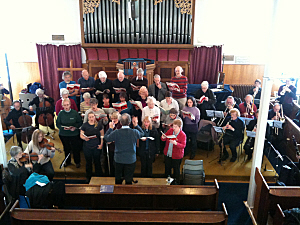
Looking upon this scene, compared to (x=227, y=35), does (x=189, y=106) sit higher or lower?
lower

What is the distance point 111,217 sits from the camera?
3.85m

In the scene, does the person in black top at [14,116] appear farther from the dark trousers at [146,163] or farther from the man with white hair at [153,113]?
the dark trousers at [146,163]

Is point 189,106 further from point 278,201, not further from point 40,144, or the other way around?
point 40,144

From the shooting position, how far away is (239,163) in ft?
21.3

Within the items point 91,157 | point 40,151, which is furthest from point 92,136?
point 40,151

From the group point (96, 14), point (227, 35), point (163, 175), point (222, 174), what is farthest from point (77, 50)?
point (222, 174)

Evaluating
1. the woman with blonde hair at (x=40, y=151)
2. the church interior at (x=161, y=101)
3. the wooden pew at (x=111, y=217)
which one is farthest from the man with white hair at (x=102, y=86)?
the wooden pew at (x=111, y=217)

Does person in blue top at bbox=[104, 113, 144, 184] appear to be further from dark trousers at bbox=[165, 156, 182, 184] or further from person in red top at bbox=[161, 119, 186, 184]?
dark trousers at bbox=[165, 156, 182, 184]

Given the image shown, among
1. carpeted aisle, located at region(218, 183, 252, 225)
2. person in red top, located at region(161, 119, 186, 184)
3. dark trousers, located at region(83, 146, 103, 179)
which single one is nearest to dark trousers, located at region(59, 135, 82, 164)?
dark trousers, located at region(83, 146, 103, 179)

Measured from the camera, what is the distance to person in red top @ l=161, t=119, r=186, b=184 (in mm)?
5039

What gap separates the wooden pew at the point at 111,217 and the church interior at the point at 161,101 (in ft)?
0.05

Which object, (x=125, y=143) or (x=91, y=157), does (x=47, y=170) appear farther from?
(x=125, y=143)

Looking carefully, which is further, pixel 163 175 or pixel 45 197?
pixel 163 175

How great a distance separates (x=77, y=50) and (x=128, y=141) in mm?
6749
